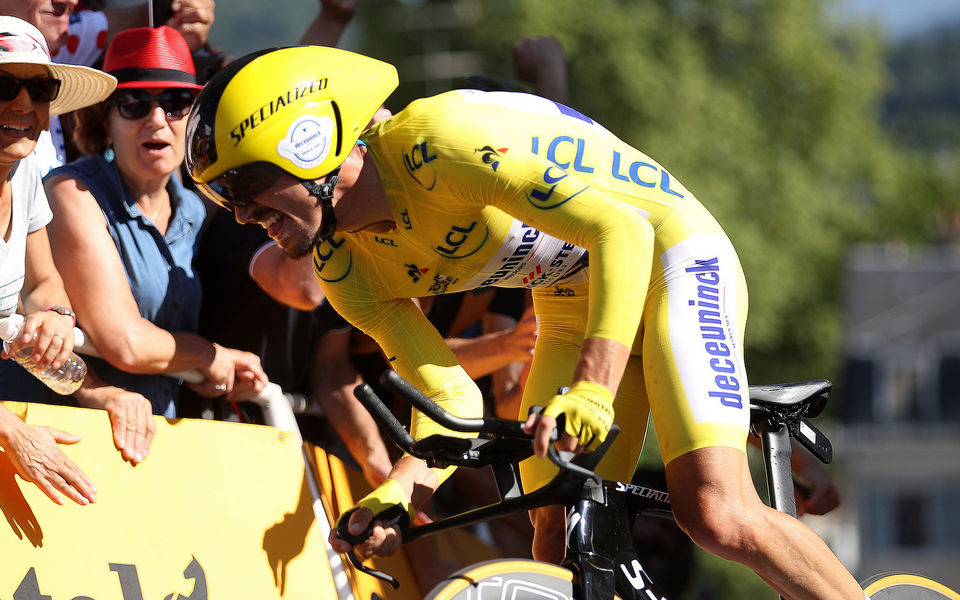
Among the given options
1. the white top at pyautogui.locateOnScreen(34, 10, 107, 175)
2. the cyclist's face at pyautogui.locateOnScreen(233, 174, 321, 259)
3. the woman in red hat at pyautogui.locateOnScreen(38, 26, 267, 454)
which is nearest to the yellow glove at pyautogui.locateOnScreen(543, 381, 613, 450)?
the cyclist's face at pyautogui.locateOnScreen(233, 174, 321, 259)

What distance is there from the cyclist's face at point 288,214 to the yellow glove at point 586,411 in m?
0.93

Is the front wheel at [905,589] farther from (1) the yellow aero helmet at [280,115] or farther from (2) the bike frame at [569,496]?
(1) the yellow aero helmet at [280,115]

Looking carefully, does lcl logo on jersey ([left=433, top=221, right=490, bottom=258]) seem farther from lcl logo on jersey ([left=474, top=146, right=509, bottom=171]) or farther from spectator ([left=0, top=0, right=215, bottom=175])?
spectator ([left=0, top=0, right=215, bottom=175])

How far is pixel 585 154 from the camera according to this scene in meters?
3.41

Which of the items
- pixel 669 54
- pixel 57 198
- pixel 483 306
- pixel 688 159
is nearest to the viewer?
pixel 57 198

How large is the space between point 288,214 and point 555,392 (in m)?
1.05

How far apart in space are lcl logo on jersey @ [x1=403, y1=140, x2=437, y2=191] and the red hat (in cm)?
129

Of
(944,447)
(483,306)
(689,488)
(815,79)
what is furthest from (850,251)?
(689,488)

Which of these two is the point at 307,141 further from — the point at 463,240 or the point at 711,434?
the point at 711,434

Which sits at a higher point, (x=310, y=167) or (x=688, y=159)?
(x=310, y=167)

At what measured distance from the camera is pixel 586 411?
8.77ft

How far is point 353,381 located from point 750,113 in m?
24.3

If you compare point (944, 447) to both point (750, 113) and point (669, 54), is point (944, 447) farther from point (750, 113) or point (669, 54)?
point (669, 54)

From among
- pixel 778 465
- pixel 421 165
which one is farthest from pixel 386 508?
pixel 778 465
